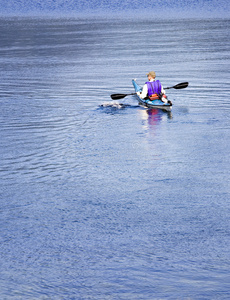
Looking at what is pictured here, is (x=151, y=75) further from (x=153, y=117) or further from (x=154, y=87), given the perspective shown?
(x=153, y=117)

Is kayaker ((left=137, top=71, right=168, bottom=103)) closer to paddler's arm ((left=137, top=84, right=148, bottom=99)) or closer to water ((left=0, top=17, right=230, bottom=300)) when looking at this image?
paddler's arm ((left=137, top=84, right=148, bottom=99))

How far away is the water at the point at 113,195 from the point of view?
7996 millimetres

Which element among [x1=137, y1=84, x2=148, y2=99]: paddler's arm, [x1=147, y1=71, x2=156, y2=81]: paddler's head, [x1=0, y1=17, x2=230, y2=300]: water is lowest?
[x1=0, y1=17, x2=230, y2=300]: water

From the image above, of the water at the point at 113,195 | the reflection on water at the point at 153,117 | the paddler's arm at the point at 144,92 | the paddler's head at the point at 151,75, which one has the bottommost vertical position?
the water at the point at 113,195

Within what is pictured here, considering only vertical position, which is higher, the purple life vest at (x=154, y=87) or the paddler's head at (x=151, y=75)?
the paddler's head at (x=151, y=75)

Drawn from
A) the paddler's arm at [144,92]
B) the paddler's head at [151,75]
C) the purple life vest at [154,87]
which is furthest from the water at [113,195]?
the paddler's head at [151,75]

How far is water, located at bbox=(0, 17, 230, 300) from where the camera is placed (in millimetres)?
7996

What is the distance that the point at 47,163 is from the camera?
13609 millimetres

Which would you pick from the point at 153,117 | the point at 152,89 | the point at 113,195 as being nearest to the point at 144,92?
the point at 152,89

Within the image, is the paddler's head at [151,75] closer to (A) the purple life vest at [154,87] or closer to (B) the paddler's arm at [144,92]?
(A) the purple life vest at [154,87]

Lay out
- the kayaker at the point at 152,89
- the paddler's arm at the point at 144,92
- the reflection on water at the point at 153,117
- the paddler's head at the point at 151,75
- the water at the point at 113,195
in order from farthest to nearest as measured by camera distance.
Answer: the paddler's arm at the point at 144,92 < the kayaker at the point at 152,89 < the paddler's head at the point at 151,75 < the reflection on water at the point at 153,117 < the water at the point at 113,195

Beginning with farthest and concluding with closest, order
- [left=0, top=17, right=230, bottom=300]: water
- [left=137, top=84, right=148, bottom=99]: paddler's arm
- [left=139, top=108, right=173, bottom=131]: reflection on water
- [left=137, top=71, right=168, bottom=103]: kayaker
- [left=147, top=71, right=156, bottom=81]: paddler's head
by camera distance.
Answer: [left=137, top=84, right=148, bottom=99]: paddler's arm → [left=137, top=71, right=168, bottom=103]: kayaker → [left=147, top=71, right=156, bottom=81]: paddler's head → [left=139, top=108, right=173, bottom=131]: reflection on water → [left=0, top=17, right=230, bottom=300]: water

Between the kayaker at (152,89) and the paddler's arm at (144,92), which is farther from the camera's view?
the paddler's arm at (144,92)

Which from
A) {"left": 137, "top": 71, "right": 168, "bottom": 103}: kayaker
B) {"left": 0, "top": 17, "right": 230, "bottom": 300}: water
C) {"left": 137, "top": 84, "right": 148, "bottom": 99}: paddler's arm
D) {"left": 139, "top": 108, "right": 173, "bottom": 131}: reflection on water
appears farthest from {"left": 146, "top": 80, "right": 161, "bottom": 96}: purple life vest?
{"left": 0, "top": 17, "right": 230, "bottom": 300}: water
